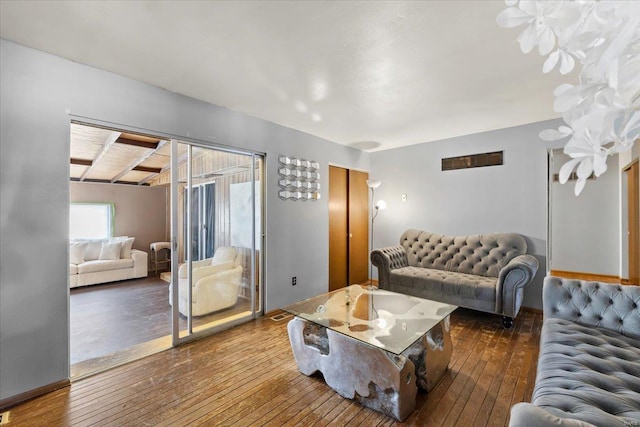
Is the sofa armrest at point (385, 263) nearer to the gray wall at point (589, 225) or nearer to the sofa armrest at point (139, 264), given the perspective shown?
the gray wall at point (589, 225)

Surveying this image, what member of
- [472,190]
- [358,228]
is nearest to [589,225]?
[472,190]

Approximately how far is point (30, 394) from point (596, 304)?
426 cm

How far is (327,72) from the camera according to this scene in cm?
241

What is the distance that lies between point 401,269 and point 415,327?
2.15m

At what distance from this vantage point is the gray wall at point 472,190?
3.72 m

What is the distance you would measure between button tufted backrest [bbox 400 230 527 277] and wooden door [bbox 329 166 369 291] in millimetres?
900

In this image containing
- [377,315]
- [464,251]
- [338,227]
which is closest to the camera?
[377,315]

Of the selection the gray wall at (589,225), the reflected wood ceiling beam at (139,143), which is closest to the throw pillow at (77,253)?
the reflected wood ceiling beam at (139,143)

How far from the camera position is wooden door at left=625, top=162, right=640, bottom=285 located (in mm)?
3988

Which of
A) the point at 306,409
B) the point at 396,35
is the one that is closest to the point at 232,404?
the point at 306,409

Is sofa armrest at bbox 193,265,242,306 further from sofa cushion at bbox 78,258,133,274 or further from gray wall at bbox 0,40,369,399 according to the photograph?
sofa cushion at bbox 78,258,133,274

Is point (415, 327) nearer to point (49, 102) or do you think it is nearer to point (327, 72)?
point (327, 72)

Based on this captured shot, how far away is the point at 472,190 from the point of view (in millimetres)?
4230

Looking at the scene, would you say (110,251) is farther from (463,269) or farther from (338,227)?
(463,269)
